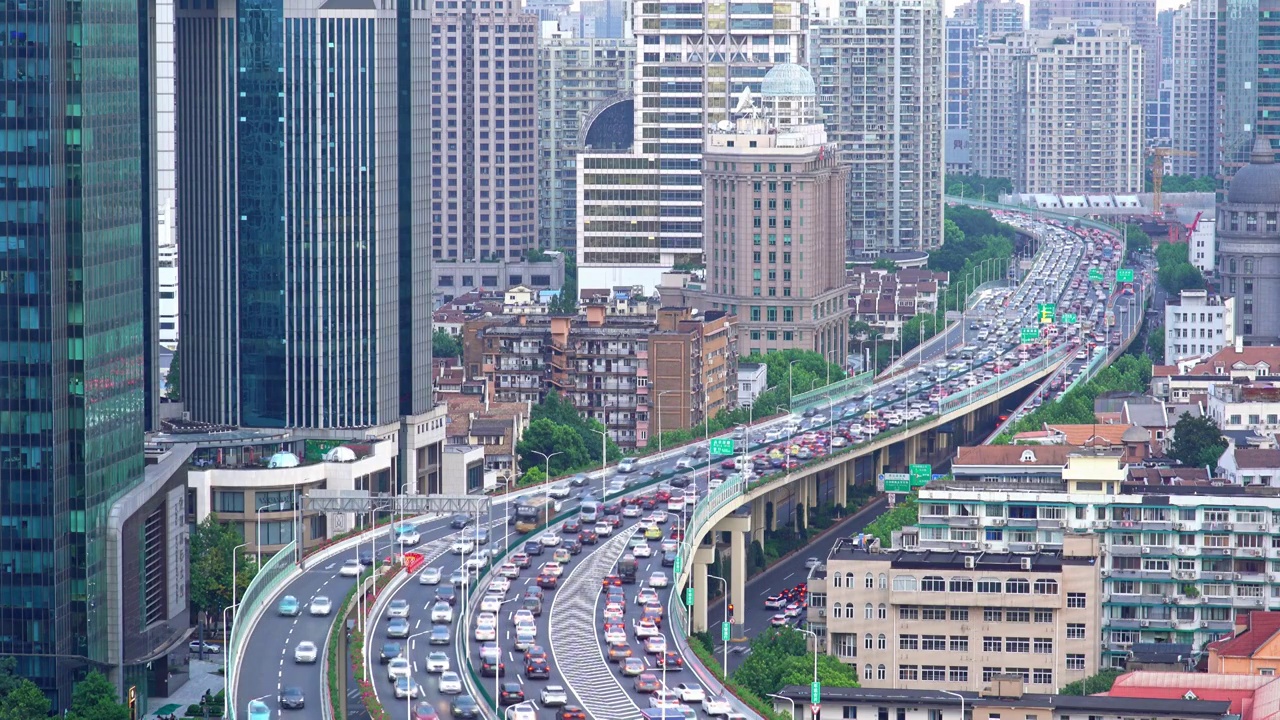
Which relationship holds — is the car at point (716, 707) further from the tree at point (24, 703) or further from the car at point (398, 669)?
the tree at point (24, 703)

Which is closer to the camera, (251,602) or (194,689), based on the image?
(251,602)

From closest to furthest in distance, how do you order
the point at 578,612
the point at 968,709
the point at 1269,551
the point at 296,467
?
the point at 968,709 < the point at 578,612 < the point at 1269,551 < the point at 296,467

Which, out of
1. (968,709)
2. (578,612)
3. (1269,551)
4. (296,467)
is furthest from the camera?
(296,467)

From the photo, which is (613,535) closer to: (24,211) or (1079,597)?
(1079,597)

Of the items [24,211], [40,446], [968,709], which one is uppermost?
[24,211]

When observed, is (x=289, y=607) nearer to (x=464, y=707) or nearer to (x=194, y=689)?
(x=194, y=689)

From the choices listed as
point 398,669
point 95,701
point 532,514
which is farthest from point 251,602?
point 532,514

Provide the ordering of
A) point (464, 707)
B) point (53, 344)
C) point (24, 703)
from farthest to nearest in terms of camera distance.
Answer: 1. point (53, 344)
2. point (24, 703)
3. point (464, 707)

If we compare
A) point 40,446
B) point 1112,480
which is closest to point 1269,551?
point 1112,480

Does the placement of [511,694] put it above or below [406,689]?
below
